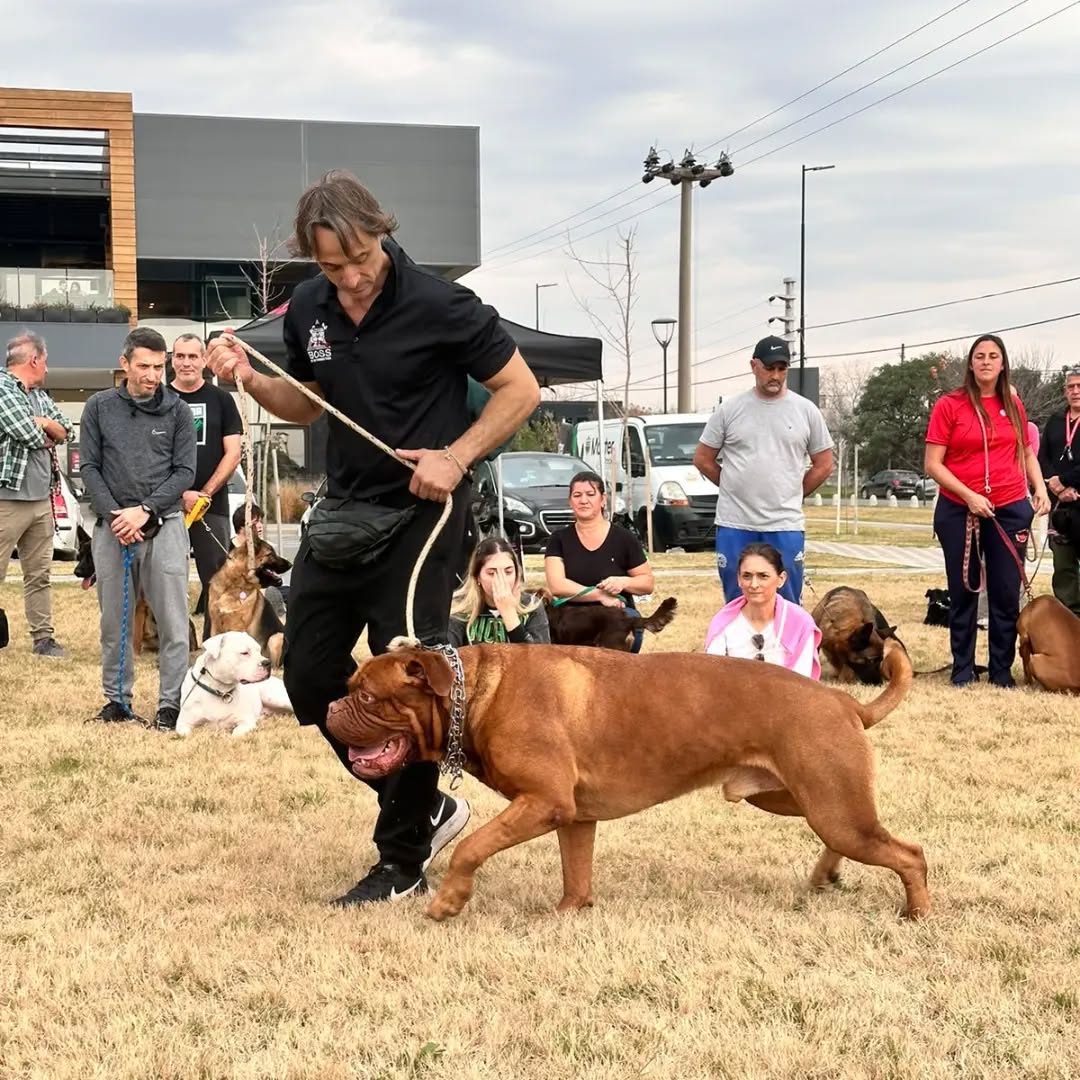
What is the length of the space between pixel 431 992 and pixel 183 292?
31823mm

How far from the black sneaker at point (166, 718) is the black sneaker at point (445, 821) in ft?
10.2

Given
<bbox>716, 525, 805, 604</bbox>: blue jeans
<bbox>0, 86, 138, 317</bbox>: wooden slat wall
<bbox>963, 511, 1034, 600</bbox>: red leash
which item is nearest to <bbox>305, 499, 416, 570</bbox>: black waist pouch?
<bbox>716, 525, 805, 604</bbox>: blue jeans

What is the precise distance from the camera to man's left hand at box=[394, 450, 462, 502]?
3.64 meters

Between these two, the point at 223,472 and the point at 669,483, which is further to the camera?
the point at 669,483

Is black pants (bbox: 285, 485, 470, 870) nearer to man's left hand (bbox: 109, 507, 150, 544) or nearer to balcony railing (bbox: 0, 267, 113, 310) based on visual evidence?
man's left hand (bbox: 109, 507, 150, 544)

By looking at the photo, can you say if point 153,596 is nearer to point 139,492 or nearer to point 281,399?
point 139,492

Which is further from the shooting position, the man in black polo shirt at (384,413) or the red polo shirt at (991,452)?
the red polo shirt at (991,452)

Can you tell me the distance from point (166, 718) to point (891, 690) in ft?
14.7

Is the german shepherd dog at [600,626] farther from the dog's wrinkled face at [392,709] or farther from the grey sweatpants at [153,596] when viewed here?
the dog's wrinkled face at [392,709]

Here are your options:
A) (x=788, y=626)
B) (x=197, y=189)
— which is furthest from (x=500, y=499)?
(x=197, y=189)

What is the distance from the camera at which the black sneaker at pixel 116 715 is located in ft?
23.4

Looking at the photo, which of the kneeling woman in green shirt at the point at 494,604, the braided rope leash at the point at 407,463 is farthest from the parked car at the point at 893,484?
the braided rope leash at the point at 407,463

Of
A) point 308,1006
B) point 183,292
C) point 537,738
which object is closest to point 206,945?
point 308,1006

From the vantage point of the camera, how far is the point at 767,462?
23.8ft
